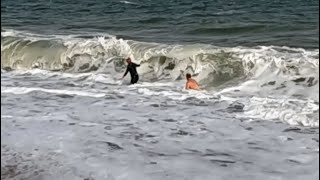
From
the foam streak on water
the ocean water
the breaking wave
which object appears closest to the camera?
the foam streak on water

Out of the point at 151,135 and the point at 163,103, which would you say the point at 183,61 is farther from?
the point at 151,135

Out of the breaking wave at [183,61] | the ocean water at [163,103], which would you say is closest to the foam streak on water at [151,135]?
the ocean water at [163,103]

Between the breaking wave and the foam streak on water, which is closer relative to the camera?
the foam streak on water

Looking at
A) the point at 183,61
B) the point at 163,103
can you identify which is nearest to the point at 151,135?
the point at 163,103

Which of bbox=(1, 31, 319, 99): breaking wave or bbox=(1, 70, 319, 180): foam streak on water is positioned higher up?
bbox=(1, 31, 319, 99): breaking wave

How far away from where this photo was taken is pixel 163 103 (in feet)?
39.5

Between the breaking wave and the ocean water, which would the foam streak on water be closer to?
the ocean water

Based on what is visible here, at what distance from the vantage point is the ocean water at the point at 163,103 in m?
7.31

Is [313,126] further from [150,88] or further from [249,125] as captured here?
[150,88]

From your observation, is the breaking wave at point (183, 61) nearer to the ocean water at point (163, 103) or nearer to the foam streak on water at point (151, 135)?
the ocean water at point (163, 103)

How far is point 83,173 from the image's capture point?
6871mm

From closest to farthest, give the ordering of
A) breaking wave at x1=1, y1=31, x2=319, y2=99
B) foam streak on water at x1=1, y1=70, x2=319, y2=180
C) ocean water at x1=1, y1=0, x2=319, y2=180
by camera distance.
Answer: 1. foam streak on water at x1=1, y1=70, x2=319, y2=180
2. ocean water at x1=1, y1=0, x2=319, y2=180
3. breaking wave at x1=1, y1=31, x2=319, y2=99

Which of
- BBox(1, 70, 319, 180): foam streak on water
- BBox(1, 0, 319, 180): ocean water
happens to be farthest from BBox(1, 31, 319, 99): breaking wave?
BBox(1, 70, 319, 180): foam streak on water

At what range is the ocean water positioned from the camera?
7.31 m
